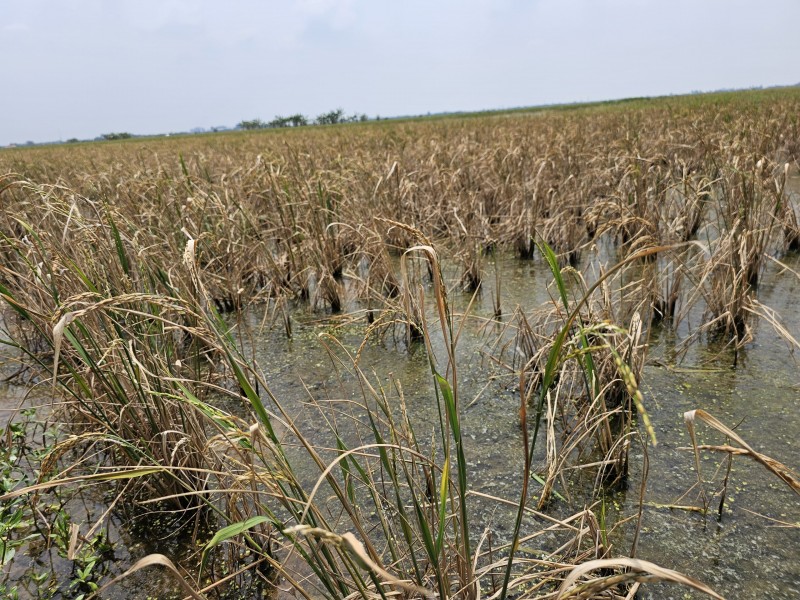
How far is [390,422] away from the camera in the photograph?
1.07 meters

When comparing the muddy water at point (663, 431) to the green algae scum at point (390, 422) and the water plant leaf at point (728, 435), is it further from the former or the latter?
the water plant leaf at point (728, 435)

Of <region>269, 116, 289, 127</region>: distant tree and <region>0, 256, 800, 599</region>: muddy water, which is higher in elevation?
<region>269, 116, 289, 127</region>: distant tree

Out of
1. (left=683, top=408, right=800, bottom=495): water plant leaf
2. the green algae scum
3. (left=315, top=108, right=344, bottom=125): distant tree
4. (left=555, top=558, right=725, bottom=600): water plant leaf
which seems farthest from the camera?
(left=315, top=108, right=344, bottom=125): distant tree

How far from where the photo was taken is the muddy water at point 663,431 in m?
1.29

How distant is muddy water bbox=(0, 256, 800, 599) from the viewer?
4.25 feet

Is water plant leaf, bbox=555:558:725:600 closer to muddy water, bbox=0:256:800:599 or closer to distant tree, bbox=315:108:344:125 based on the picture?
muddy water, bbox=0:256:800:599

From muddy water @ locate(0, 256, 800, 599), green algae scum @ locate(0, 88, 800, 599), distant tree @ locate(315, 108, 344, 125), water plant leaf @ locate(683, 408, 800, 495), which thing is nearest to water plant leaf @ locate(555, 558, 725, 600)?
green algae scum @ locate(0, 88, 800, 599)

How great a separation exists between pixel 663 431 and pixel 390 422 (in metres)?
1.20

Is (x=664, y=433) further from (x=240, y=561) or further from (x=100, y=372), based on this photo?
(x=100, y=372)

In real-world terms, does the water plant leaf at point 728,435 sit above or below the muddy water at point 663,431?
above

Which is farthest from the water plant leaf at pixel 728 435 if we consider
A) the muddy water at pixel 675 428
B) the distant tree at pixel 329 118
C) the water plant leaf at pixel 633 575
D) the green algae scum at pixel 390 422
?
the distant tree at pixel 329 118

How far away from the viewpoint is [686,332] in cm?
250

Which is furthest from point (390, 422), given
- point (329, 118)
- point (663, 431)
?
point (329, 118)

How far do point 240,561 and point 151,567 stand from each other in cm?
27
